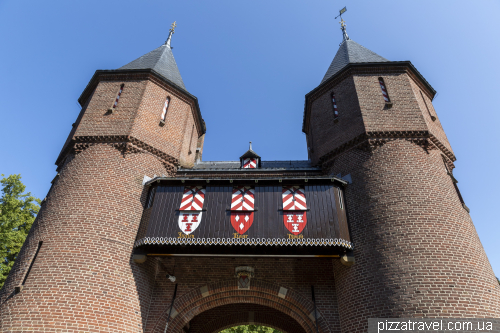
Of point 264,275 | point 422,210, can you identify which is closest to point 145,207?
point 264,275

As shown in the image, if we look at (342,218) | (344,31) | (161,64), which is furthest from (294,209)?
(344,31)

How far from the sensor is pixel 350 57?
60.6ft

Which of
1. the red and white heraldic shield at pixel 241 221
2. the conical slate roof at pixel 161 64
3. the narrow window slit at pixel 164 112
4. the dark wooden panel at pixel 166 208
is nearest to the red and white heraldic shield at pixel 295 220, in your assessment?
the red and white heraldic shield at pixel 241 221

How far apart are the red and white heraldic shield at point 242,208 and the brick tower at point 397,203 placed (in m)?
3.90

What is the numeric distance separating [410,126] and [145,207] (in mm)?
11830

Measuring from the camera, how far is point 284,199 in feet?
40.2

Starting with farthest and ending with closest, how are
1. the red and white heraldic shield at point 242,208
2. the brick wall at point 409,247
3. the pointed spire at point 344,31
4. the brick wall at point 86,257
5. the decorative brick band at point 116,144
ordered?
the pointed spire at point 344,31 → the decorative brick band at point 116,144 → the red and white heraldic shield at point 242,208 → the brick wall at point 86,257 → the brick wall at point 409,247

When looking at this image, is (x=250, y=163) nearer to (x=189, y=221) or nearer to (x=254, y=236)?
(x=189, y=221)

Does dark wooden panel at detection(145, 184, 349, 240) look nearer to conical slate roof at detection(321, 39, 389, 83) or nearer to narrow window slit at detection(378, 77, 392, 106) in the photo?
narrow window slit at detection(378, 77, 392, 106)

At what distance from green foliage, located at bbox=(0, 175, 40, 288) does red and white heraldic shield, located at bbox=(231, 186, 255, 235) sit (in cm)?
1493

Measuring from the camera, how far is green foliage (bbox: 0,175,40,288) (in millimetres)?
18609

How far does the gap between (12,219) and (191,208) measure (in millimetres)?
14919

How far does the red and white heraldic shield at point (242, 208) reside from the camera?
455 inches

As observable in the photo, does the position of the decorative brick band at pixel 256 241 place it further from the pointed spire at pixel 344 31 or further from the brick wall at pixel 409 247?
the pointed spire at pixel 344 31
